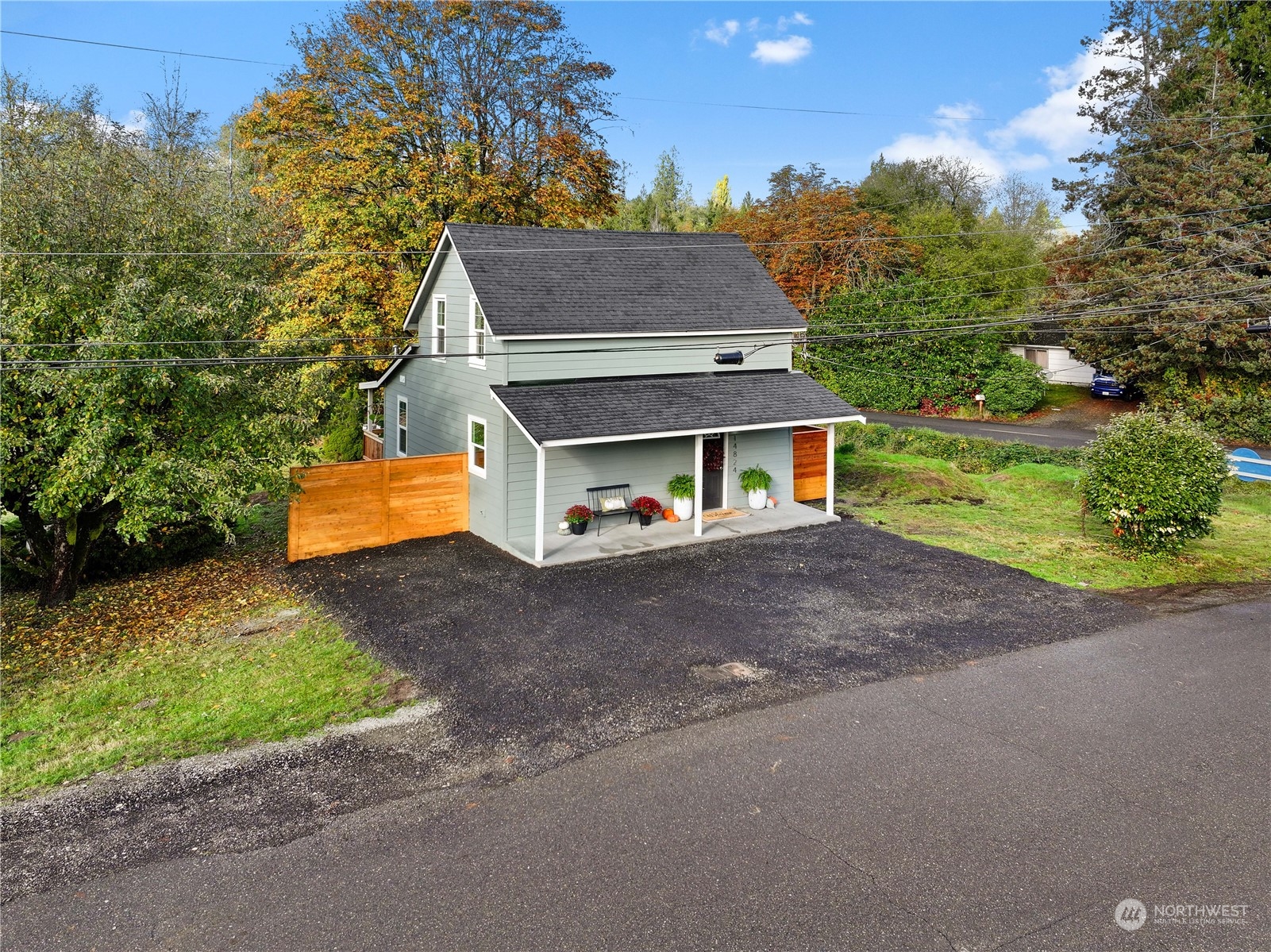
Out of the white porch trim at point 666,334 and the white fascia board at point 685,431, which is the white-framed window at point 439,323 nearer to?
the white porch trim at point 666,334

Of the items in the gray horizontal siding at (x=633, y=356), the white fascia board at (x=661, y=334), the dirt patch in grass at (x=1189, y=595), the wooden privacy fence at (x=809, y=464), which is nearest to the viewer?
the dirt patch in grass at (x=1189, y=595)

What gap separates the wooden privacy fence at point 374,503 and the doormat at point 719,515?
5.06 meters

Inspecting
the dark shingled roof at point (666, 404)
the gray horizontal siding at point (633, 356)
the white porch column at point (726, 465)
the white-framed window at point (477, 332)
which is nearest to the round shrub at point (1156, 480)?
the dark shingled roof at point (666, 404)

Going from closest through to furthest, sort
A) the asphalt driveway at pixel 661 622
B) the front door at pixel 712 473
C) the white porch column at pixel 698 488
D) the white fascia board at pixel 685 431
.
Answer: the asphalt driveway at pixel 661 622
the white fascia board at pixel 685 431
the white porch column at pixel 698 488
the front door at pixel 712 473

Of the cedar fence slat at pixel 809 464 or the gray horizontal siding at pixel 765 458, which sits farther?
the cedar fence slat at pixel 809 464

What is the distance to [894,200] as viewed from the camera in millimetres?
50344

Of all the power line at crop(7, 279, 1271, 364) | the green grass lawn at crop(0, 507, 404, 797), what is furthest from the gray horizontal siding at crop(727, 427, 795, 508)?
the green grass lawn at crop(0, 507, 404, 797)

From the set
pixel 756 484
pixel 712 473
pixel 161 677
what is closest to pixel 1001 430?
pixel 756 484

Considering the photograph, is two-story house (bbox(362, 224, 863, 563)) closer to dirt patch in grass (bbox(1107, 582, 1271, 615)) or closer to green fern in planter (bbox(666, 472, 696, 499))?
green fern in planter (bbox(666, 472, 696, 499))

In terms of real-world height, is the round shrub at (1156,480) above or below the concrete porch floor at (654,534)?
above

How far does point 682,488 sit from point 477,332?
5.20m

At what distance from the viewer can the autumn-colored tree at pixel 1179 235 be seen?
95.0 feet

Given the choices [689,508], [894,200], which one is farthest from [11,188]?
[894,200]

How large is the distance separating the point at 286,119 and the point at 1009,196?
193 ft
